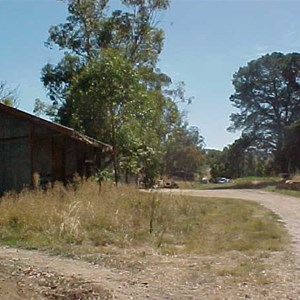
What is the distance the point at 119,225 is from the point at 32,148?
334 inches

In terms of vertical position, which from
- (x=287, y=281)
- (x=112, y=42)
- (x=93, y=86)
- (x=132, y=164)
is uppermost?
(x=112, y=42)

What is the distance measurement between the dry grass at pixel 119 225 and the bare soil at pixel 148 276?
89cm

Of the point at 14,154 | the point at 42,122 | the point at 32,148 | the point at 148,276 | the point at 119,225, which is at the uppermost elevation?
the point at 42,122

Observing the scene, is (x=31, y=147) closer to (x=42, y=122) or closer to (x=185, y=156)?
(x=42, y=122)

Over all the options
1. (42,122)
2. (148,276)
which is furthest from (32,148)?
(148,276)

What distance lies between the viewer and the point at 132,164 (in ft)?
88.6

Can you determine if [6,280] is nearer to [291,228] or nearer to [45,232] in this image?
[45,232]

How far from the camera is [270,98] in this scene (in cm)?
5922

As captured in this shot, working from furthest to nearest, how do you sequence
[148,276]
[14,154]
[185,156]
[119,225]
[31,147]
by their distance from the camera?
[185,156]
[14,154]
[31,147]
[119,225]
[148,276]

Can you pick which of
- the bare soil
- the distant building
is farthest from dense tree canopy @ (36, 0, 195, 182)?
the bare soil

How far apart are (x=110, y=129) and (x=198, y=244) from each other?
14692 millimetres

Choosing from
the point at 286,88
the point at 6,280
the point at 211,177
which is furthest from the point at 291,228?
the point at 211,177

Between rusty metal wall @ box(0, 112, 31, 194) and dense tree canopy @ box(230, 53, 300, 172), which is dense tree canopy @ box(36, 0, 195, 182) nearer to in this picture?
rusty metal wall @ box(0, 112, 31, 194)

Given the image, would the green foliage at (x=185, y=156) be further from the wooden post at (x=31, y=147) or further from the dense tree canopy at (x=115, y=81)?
the wooden post at (x=31, y=147)
